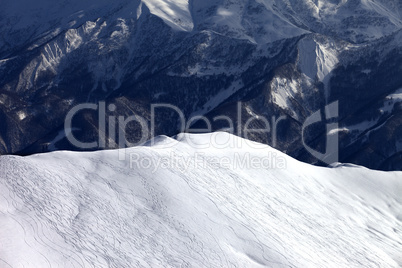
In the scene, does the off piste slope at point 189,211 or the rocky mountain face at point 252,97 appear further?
the rocky mountain face at point 252,97

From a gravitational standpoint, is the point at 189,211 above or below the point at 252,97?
below

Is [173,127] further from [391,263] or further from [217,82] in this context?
[391,263]

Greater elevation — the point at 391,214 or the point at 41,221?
the point at 41,221

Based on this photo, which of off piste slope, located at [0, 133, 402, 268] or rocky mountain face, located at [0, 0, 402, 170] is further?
rocky mountain face, located at [0, 0, 402, 170]

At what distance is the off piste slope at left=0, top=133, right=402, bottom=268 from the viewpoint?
125 feet

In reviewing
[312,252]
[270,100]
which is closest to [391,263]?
[312,252]

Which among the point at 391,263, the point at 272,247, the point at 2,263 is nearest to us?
the point at 2,263

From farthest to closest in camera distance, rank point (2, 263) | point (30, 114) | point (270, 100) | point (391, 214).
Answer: point (30, 114)
point (270, 100)
point (391, 214)
point (2, 263)

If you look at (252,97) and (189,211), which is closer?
(189,211)

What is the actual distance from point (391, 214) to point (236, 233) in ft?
68.0

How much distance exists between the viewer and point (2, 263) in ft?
107

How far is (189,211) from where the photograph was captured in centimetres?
4450

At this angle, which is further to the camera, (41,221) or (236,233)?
(236,233)

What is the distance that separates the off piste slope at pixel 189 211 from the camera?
38.2m
